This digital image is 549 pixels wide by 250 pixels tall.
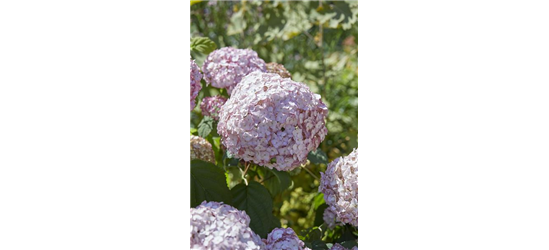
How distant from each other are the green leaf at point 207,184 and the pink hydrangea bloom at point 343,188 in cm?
24

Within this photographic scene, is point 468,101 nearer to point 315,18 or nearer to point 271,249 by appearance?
point 271,249

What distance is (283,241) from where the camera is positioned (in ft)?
3.60

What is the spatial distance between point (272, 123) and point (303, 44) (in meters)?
2.98

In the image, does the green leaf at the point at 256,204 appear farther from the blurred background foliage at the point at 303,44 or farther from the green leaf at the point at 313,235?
the blurred background foliage at the point at 303,44

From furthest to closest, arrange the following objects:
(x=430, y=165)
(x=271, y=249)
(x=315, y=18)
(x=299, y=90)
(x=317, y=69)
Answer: (x=317, y=69) → (x=315, y=18) → (x=299, y=90) → (x=271, y=249) → (x=430, y=165)

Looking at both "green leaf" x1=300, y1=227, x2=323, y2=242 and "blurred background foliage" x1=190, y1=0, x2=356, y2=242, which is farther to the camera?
"blurred background foliage" x1=190, y1=0, x2=356, y2=242

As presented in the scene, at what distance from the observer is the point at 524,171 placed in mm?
919

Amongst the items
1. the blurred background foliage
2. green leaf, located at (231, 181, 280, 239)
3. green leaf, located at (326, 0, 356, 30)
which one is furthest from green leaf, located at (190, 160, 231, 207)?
green leaf, located at (326, 0, 356, 30)

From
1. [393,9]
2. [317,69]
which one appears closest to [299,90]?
[393,9]

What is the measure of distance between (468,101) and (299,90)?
413mm

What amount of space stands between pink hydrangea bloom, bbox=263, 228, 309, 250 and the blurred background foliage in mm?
1534

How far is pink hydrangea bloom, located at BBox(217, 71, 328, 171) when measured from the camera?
46.5 inches

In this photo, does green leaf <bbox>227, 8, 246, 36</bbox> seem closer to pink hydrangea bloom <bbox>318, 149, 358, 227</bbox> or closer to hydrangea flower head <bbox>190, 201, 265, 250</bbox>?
pink hydrangea bloom <bbox>318, 149, 358, 227</bbox>
